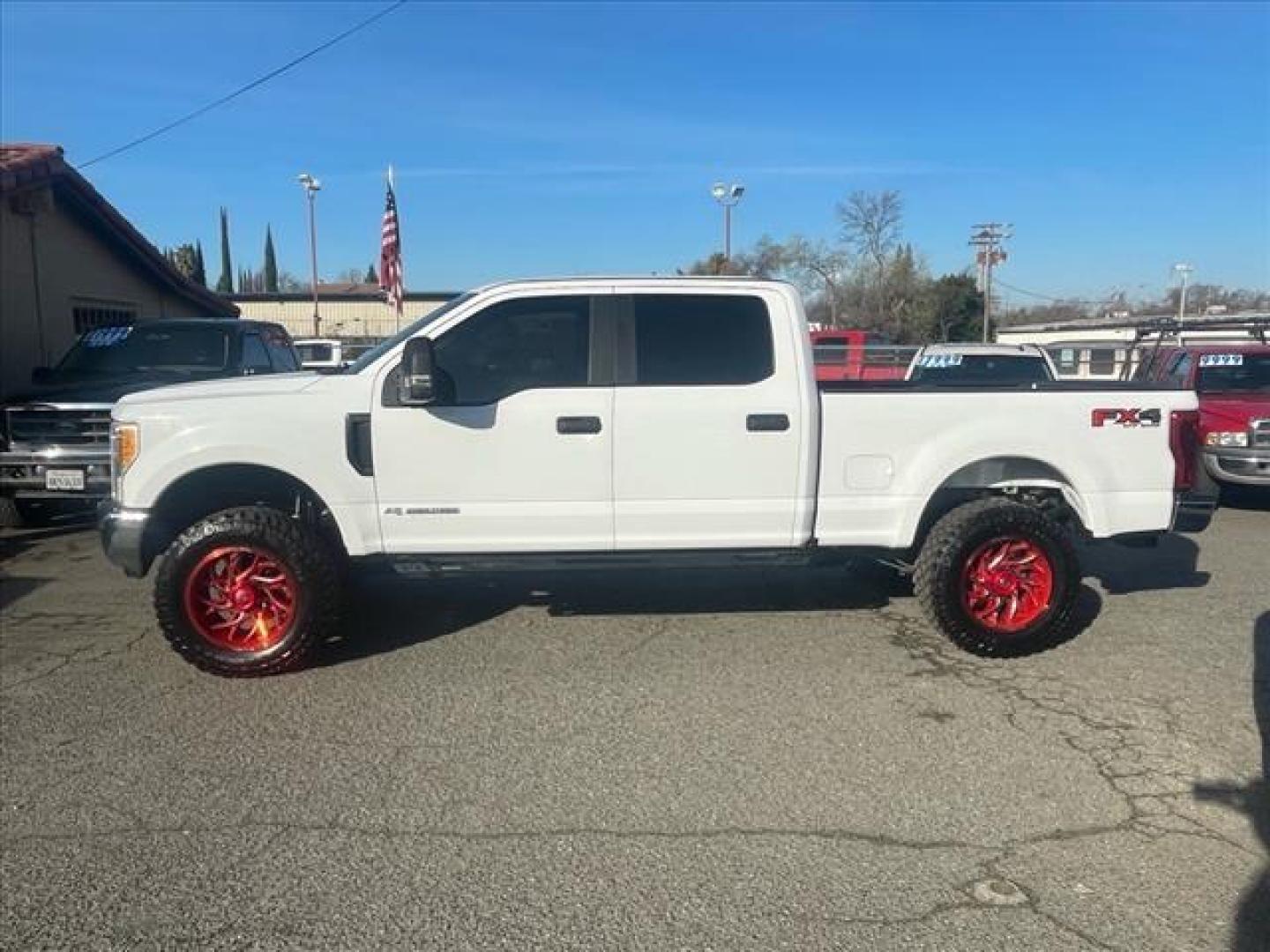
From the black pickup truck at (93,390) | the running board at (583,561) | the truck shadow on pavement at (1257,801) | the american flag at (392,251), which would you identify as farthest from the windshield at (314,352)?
the truck shadow on pavement at (1257,801)

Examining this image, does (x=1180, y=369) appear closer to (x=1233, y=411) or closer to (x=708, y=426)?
(x=1233, y=411)

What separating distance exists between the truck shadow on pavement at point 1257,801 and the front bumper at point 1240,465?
560 cm

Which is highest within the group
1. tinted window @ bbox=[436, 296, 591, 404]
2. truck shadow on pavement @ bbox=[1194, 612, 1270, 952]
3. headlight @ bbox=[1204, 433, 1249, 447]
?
tinted window @ bbox=[436, 296, 591, 404]

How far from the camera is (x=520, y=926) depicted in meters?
3.10

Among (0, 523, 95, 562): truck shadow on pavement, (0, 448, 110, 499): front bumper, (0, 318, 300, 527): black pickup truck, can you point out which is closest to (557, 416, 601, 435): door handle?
(0, 318, 300, 527): black pickup truck

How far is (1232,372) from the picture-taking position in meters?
12.0

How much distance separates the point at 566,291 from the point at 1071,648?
3.56 metres

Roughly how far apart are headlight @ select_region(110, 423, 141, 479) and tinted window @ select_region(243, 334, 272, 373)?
5447mm

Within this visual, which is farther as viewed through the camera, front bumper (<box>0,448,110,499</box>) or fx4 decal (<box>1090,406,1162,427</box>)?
front bumper (<box>0,448,110,499</box>)

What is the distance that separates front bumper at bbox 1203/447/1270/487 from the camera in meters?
10.8

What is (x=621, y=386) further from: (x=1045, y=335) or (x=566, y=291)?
(x=1045, y=335)

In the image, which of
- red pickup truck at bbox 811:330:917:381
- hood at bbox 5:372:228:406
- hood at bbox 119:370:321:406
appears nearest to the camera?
hood at bbox 119:370:321:406

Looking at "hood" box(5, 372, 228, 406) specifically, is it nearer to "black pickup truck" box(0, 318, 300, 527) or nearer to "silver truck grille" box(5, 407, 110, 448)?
"black pickup truck" box(0, 318, 300, 527)

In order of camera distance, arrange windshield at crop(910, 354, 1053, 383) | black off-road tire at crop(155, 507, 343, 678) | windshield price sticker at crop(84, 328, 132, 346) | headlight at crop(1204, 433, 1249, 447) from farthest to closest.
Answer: windshield at crop(910, 354, 1053, 383), headlight at crop(1204, 433, 1249, 447), windshield price sticker at crop(84, 328, 132, 346), black off-road tire at crop(155, 507, 343, 678)
